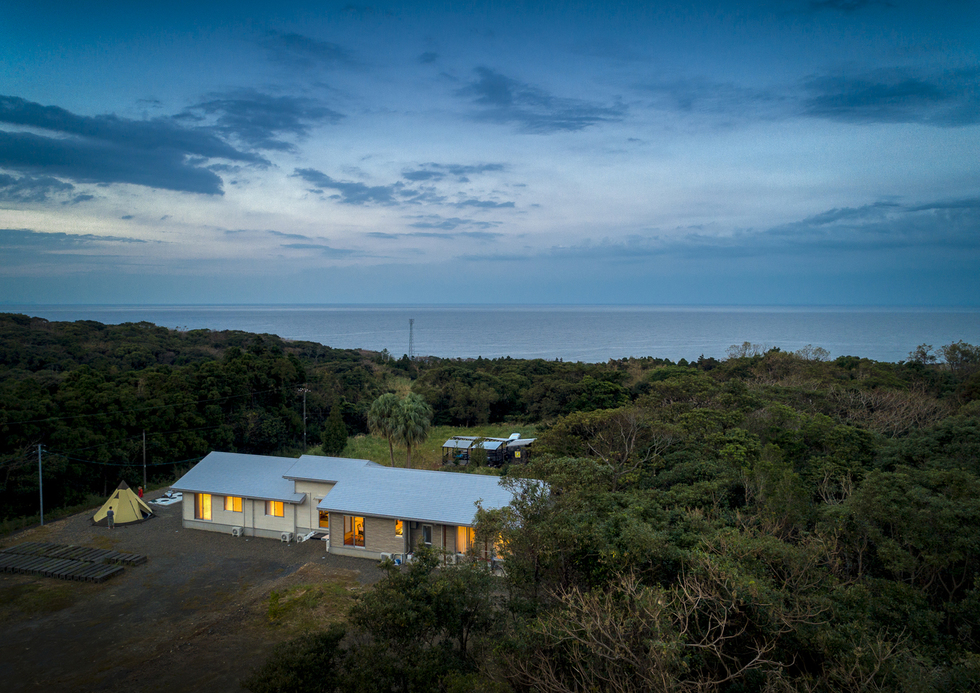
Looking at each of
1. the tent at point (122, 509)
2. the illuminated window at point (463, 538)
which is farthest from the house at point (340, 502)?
the tent at point (122, 509)

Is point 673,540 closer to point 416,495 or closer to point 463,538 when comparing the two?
point 463,538

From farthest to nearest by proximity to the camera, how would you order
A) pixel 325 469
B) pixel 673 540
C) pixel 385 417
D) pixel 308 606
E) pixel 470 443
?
pixel 470 443, pixel 385 417, pixel 325 469, pixel 308 606, pixel 673 540

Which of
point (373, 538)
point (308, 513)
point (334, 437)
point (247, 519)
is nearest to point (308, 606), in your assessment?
point (373, 538)

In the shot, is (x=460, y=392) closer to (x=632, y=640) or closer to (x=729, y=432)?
(x=729, y=432)

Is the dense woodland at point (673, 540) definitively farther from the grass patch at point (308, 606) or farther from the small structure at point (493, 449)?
the small structure at point (493, 449)

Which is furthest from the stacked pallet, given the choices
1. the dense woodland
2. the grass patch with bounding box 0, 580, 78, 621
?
the dense woodland

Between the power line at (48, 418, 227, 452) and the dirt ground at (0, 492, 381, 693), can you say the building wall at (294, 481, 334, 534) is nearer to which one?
the dirt ground at (0, 492, 381, 693)

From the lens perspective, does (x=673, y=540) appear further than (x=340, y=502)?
No
